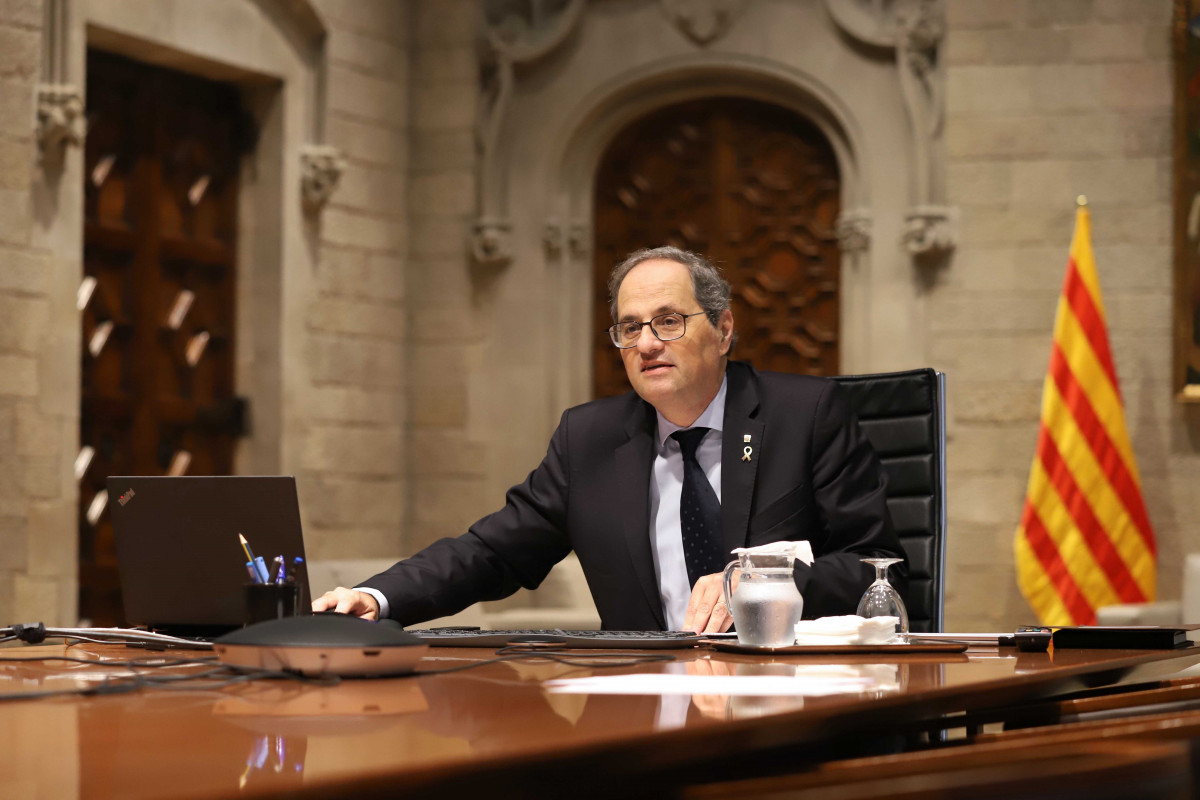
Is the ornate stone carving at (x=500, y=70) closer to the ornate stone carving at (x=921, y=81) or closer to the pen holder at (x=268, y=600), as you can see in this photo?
the ornate stone carving at (x=921, y=81)

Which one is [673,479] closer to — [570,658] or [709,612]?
[709,612]

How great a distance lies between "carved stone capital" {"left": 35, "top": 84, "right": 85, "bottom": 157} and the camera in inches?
187

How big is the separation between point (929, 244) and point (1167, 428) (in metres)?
1.14

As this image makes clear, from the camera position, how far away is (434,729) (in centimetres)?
100

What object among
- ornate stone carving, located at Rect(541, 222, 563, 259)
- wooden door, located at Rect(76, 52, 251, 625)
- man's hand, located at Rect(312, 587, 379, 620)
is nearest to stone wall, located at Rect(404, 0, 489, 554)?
ornate stone carving, located at Rect(541, 222, 563, 259)

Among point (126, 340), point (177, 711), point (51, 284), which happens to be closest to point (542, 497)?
point (177, 711)

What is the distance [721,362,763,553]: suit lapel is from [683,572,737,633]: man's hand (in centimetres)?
42

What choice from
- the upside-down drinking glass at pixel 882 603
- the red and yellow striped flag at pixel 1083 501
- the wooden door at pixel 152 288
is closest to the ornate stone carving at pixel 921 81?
the red and yellow striped flag at pixel 1083 501

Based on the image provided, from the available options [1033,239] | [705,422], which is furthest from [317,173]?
[705,422]

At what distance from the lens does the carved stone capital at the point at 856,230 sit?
6.01 meters

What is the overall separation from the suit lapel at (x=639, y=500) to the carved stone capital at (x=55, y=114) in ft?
9.53

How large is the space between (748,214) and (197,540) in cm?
469

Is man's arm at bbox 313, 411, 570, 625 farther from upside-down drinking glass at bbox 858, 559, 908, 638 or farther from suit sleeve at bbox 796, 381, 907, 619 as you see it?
upside-down drinking glass at bbox 858, 559, 908, 638

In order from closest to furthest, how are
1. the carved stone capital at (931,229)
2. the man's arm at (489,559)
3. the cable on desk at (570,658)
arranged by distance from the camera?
1. the cable on desk at (570,658)
2. the man's arm at (489,559)
3. the carved stone capital at (931,229)
